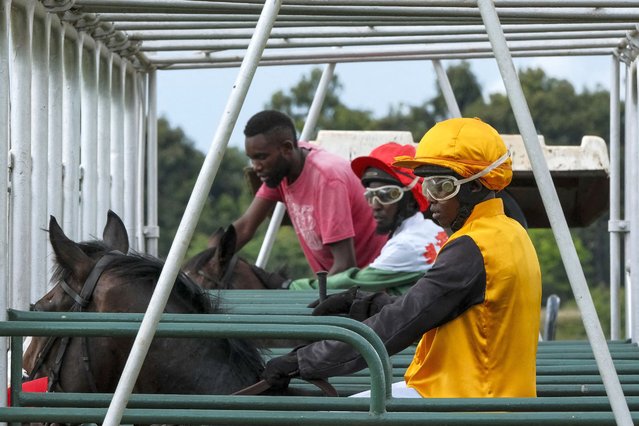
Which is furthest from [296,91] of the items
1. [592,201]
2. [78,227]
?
[78,227]

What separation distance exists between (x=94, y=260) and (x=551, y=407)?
66.5 inches

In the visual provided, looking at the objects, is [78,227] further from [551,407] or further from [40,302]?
[551,407]

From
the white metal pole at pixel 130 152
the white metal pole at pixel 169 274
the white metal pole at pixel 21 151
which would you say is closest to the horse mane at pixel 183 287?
the white metal pole at pixel 21 151

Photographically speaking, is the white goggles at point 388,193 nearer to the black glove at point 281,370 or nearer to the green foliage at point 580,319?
the black glove at point 281,370

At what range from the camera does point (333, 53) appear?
764cm

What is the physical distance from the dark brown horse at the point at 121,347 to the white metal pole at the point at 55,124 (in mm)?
1085

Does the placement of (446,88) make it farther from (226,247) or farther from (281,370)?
(281,370)

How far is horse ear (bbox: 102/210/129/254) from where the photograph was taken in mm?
5250

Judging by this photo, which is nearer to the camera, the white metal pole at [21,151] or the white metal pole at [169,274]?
the white metal pole at [169,274]

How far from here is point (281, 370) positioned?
13.9ft

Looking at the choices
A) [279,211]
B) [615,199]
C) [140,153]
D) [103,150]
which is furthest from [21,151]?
[279,211]

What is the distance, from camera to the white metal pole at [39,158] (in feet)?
17.5

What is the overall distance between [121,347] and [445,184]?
1.22 m

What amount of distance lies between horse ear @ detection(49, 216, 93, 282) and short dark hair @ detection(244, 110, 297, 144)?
10.3 ft
